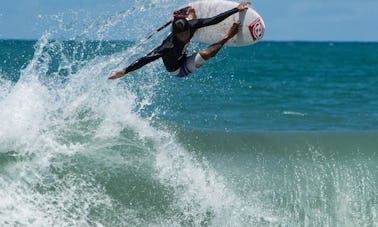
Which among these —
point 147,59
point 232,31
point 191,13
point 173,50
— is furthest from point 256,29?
point 147,59

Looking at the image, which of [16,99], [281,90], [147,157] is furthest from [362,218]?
[281,90]

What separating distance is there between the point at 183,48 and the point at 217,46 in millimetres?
494

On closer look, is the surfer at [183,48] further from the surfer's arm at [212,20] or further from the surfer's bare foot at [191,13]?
the surfer's bare foot at [191,13]

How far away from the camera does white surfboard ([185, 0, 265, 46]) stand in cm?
1023

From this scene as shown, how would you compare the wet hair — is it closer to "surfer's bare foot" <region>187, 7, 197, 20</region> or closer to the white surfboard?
"surfer's bare foot" <region>187, 7, 197, 20</region>

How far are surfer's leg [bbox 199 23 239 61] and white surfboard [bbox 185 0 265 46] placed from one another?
0.17 meters

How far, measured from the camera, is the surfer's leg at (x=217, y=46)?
9.81 meters

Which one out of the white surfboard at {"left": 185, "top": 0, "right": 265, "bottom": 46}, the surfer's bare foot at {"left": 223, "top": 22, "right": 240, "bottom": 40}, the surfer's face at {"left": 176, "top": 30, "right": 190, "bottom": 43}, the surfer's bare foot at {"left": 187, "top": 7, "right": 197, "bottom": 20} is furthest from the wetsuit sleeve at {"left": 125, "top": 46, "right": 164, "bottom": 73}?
the white surfboard at {"left": 185, "top": 0, "right": 265, "bottom": 46}

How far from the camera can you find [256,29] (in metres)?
10.2

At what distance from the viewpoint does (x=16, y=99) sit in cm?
1182

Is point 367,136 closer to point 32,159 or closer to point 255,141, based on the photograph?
point 255,141

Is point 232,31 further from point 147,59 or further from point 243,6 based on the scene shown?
point 147,59

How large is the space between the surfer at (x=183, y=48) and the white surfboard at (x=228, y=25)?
169 millimetres

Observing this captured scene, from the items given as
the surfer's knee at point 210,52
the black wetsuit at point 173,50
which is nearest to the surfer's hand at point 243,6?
the black wetsuit at point 173,50
